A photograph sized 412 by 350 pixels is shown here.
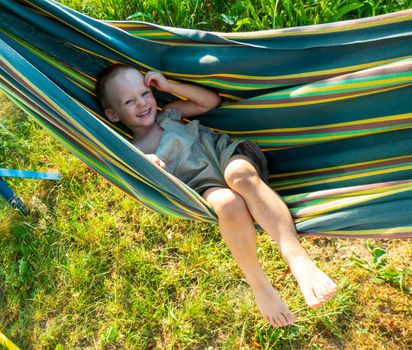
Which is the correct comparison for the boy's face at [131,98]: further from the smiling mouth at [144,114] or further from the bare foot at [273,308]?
the bare foot at [273,308]

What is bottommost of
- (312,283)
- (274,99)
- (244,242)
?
(312,283)

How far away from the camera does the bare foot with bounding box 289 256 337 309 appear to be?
5.24ft

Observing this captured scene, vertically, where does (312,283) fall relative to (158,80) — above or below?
below

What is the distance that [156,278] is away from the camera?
2.31 metres

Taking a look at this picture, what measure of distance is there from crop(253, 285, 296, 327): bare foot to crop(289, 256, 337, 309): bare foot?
0.15 meters

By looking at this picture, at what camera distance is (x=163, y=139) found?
2.05 metres

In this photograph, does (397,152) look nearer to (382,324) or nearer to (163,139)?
(382,324)

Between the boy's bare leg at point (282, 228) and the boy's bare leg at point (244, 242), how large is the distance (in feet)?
0.13

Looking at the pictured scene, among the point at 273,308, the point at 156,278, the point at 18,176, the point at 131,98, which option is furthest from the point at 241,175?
the point at 18,176

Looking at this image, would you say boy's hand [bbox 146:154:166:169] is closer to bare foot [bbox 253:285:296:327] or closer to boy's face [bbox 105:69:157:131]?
boy's face [bbox 105:69:157:131]

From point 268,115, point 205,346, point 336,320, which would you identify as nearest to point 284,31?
point 268,115

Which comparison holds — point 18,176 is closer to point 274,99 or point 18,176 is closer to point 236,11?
point 274,99

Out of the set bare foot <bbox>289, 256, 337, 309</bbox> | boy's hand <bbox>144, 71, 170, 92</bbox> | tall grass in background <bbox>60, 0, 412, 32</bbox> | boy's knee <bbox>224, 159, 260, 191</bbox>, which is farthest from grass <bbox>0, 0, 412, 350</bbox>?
boy's hand <bbox>144, 71, 170, 92</bbox>

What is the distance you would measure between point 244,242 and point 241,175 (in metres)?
0.23
